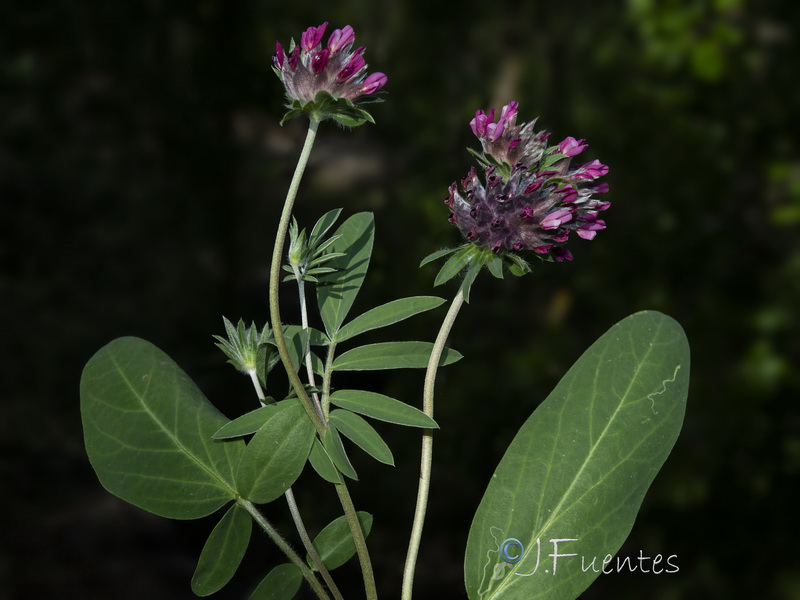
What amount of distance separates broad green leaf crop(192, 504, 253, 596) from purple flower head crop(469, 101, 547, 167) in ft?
1.17

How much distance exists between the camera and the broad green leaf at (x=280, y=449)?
0.59m

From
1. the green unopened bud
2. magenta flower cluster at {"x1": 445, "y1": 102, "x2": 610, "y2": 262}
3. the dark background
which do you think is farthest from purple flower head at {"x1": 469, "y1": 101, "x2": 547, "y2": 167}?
the dark background

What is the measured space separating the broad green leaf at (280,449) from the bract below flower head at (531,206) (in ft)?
0.63

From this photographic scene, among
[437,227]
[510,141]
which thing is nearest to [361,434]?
[510,141]

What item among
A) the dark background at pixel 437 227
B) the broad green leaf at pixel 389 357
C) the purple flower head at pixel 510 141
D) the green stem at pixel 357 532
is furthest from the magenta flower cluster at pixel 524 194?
the dark background at pixel 437 227

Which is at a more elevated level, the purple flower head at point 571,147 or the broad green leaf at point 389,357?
the purple flower head at point 571,147

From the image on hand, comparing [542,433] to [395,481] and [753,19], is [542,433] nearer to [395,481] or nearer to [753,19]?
[395,481]

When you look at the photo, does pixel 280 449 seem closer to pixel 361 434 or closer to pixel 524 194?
pixel 361 434

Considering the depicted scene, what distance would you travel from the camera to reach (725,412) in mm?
1949

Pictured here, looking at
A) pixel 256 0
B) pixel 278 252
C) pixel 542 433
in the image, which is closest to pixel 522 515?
pixel 542 433

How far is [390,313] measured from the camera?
2.20ft

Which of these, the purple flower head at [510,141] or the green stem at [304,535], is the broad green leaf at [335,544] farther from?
the purple flower head at [510,141]

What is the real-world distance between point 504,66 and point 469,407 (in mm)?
861

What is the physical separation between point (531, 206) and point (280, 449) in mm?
267
